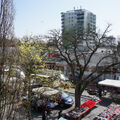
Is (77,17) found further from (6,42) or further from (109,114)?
(6,42)

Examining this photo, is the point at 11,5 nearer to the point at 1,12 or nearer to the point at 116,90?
the point at 1,12

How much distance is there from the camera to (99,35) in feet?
40.5

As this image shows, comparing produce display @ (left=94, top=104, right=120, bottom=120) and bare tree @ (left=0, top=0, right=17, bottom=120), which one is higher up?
bare tree @ (left=0, top=0, right=17, bottom=120)

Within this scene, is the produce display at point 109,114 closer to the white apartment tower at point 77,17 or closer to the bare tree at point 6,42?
the bare tree at point 6,42

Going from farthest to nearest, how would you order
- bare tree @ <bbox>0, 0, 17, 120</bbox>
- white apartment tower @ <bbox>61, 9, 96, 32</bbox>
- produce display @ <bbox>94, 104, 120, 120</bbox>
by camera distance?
white apartment tower @ <bbox>61, 9, 96, 32</bbox> → produce display @ <bbox>94, 104, 120, 120</bbox> → bare tree @ <bbox>0, 0, 17, 120</bbox>

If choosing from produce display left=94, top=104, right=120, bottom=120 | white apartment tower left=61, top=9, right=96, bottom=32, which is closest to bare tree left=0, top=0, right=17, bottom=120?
produce display left=94, top=104, right=120, bottom=120

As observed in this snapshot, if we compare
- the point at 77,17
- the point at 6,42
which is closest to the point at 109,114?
the point at 6,42

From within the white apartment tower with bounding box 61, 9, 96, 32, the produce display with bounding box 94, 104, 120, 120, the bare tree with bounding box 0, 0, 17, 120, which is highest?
the white apartment tower with bounding box 61, 9, 96, 32

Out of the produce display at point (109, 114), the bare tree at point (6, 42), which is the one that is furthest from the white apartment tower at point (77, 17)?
the bare tree at point (6, 42)

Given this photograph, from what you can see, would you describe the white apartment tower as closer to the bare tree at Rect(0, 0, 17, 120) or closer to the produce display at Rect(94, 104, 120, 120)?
the produce display at Rect(94, 104, 120, 120)

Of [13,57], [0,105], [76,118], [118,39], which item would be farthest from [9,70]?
[118,39]

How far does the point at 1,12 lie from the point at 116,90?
52.0 feet

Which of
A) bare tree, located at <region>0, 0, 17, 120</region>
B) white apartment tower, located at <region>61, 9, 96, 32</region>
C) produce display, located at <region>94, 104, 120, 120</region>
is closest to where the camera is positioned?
bare tree, located at <region>0, 0, 17, 120</region>

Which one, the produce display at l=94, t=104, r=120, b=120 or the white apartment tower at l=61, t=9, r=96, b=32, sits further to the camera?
the white apartment tower at l=61, t=9, r=96, b=32
